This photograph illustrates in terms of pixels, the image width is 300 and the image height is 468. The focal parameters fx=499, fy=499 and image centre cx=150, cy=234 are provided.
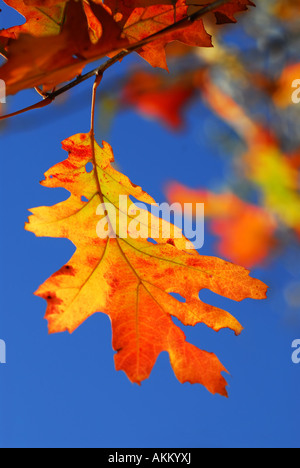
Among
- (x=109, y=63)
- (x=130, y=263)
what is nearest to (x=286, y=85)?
(x=130, y=263)

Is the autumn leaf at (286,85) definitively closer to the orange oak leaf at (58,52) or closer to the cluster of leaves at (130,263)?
the cluster of leaves at (130,263)

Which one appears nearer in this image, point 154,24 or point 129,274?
point 154,24

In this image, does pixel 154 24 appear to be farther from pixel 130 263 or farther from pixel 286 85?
pixel 286 85

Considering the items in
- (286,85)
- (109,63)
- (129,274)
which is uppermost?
(286,85)

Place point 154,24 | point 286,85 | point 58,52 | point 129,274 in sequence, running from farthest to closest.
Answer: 1. point 286,85
2. point 129,274
3. point 154,24
4. point 58,52

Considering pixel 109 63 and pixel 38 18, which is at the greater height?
pixel 38 18

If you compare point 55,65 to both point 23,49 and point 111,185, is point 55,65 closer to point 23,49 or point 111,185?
point 23,49

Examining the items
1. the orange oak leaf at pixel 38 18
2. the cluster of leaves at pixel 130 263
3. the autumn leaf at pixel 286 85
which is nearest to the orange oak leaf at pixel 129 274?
the cluster of leaves at pixel 130 263

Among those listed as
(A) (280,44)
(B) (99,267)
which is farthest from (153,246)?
(A) (280,44)

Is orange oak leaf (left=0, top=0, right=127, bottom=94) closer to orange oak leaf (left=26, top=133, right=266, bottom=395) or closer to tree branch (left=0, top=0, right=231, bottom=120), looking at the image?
tree branch (left=0, top=0, right=231, bottom=120)
